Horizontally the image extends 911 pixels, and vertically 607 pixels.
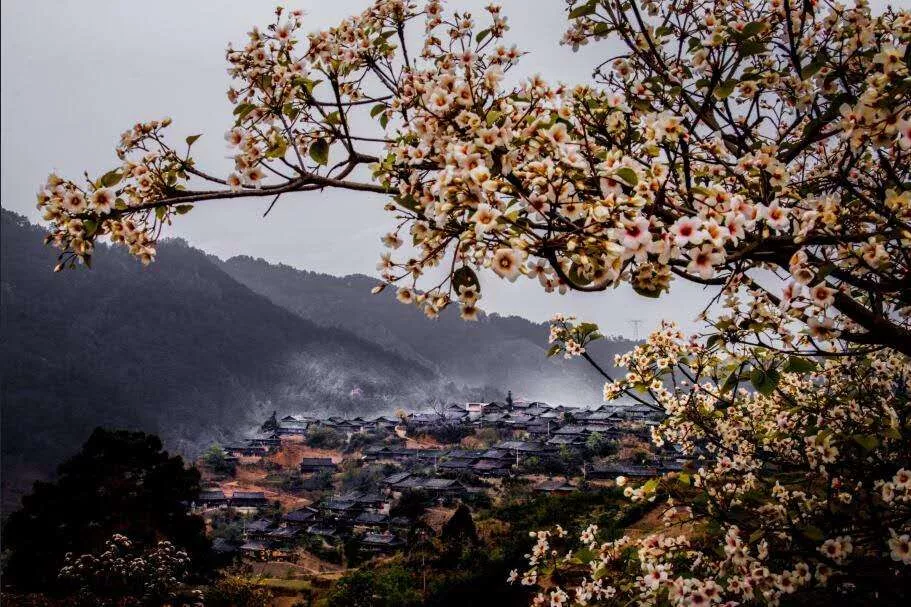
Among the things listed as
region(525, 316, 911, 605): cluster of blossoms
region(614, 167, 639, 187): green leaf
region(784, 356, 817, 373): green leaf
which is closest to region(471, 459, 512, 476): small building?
region(525, 316, 911, 605): cluster of blossoms

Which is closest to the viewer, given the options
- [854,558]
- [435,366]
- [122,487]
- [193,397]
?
[854,558]

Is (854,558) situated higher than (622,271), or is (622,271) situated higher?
(622,271)

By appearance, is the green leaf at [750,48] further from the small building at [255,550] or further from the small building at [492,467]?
the small building at [492,467]

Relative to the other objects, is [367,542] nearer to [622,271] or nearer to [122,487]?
[122,487]

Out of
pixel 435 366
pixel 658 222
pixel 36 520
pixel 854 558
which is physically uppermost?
pixel 435 366

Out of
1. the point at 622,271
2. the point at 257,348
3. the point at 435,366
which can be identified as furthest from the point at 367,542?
the point at 435,366

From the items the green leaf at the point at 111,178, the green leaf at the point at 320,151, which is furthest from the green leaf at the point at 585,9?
the green leaf at the point at 111,178

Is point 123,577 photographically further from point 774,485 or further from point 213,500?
point 213,500
